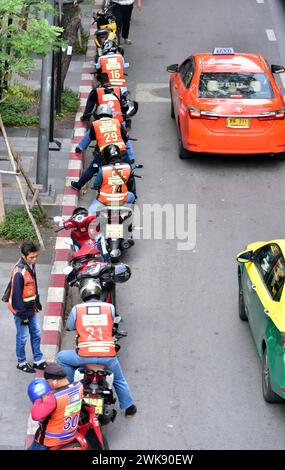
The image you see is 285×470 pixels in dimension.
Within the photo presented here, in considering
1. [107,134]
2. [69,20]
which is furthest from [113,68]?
[107,134]

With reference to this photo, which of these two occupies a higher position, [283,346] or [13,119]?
[283,346]

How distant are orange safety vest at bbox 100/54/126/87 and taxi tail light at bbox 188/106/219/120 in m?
2.03

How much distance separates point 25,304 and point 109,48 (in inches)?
358

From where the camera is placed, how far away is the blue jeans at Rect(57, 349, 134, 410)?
40.0 ft

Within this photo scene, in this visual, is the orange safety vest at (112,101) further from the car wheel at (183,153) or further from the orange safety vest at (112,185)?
the orange safety vest at (112,185)

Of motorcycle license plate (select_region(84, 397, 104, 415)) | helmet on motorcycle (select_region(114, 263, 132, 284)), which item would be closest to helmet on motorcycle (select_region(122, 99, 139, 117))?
helmet on motorcycle (select_region(114, 263, 132, 284))

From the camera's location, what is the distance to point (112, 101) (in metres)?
19.1

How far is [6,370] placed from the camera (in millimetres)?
13469

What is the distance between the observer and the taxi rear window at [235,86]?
19188 mm

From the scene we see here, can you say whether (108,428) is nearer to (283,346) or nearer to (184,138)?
(283,346)

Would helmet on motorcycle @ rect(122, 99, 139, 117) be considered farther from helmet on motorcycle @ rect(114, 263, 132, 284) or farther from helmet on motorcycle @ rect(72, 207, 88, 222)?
helmet on motorcycle @ rect(114, 263, 132, 284)

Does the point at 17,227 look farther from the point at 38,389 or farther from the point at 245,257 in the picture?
the point at 38,389
